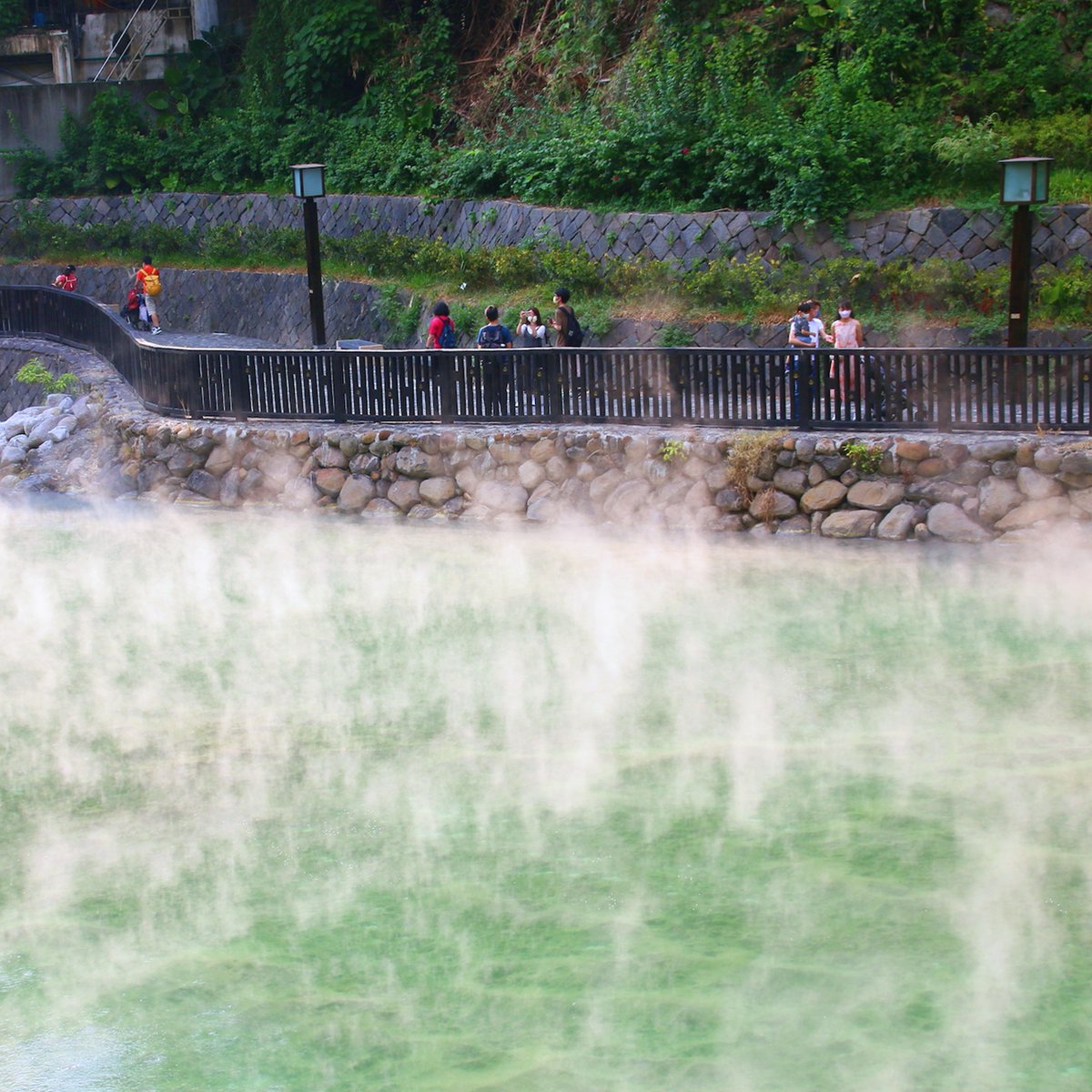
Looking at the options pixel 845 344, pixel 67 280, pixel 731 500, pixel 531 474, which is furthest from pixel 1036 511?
pixel 67 280

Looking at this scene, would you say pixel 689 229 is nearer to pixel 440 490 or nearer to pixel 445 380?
pixel 445 380

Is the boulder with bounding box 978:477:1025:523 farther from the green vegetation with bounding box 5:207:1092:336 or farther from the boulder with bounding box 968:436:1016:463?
the green vegetation with bounding box 5:207:1092:336

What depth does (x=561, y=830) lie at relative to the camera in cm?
766

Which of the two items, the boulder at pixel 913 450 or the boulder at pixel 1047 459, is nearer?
the boulder at pixel 1047 459

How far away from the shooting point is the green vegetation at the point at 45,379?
64.2 ft

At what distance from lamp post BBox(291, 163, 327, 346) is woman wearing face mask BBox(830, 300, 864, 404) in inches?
223

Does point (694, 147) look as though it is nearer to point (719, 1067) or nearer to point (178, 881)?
point (178, 881)

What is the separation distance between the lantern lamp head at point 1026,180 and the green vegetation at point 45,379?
38.8 ft

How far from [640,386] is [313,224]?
4.99 m

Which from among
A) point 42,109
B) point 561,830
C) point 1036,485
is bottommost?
point 561,830

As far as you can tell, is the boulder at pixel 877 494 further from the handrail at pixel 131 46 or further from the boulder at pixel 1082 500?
the handrail at pixel 131 46

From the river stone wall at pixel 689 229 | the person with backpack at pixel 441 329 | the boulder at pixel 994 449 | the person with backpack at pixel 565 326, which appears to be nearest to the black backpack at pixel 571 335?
the person with backpack at pixel 565 326

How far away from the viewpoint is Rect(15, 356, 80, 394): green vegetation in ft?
64.2

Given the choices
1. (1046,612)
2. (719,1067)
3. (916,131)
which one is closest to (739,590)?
(1046,612)
